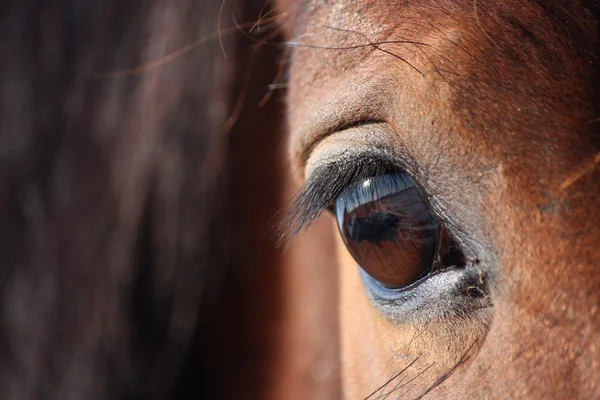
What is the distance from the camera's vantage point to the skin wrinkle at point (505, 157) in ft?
2.47

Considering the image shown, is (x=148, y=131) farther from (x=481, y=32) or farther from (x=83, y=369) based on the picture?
(x=481, y=32)

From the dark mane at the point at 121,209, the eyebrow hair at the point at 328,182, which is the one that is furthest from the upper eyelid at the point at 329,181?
the dark mane at the point at 121,209

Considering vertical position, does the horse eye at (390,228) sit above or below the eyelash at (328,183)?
below

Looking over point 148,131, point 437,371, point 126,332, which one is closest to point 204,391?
point 126,332

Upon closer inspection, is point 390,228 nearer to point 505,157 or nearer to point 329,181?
point 329,181

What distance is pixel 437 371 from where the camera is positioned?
3.01 ft

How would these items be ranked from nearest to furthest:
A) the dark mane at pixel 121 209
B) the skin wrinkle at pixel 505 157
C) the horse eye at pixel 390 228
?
the skin wrinkle at pixel 505 157 < the horse eye at pixel 390 228 < the dark mane at pixel 121 209

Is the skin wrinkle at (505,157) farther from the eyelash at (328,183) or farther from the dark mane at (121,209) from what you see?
the dark mane at (121,209)

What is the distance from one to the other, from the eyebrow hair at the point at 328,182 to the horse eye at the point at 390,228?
0.01 m

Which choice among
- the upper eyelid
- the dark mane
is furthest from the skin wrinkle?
the dark mane

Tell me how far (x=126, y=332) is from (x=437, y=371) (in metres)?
0.99

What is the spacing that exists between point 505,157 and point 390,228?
225mm

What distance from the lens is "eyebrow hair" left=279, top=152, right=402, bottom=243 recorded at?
0.96 m

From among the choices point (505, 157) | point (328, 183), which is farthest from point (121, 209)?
point (505, 157)
